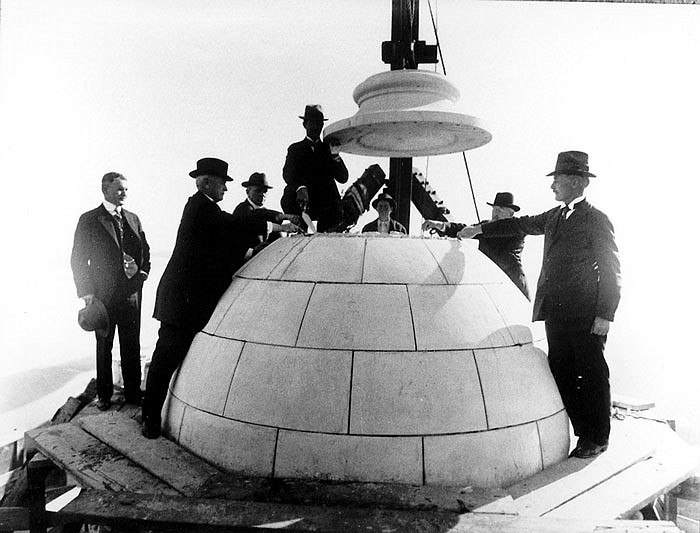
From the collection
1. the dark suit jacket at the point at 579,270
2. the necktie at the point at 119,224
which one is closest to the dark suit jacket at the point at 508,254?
the dark suit jacket at the point at 579,270

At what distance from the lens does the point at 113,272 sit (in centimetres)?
703

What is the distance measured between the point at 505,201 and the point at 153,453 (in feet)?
24.5

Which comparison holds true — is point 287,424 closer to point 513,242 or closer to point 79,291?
point 79,291

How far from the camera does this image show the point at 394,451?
14.1ft

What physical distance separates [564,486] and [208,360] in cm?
367

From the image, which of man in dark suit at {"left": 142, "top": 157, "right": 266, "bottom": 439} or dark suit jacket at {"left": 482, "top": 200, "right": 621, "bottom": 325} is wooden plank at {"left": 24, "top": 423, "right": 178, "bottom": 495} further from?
dark suit jacket at {"left": 482, "top": 200, "right": 621, "bottom": 325}

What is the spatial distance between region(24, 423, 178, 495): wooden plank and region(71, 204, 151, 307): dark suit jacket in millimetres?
1923

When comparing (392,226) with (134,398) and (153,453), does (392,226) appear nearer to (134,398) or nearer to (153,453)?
(134,398)

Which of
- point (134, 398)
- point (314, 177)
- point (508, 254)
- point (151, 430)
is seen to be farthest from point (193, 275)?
point (508, 254)

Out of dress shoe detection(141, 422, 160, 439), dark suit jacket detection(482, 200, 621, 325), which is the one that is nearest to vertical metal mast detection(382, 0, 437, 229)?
dark suit jacket detection(482, 200, 621, 325)

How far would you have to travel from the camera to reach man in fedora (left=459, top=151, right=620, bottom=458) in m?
5.11

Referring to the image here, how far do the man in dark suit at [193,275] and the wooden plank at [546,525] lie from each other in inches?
137

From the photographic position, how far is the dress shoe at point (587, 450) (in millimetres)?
5055

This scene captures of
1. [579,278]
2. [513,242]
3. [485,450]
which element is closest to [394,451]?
[485,450]
